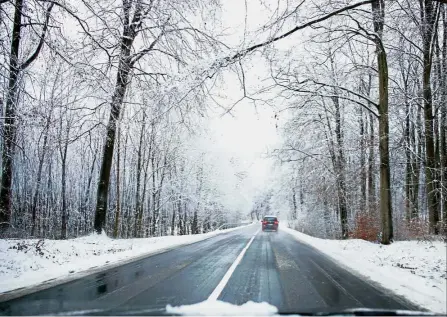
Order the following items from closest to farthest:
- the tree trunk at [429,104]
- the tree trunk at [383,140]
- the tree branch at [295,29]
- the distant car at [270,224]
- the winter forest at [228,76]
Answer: the tree branch at [295,29] → the winter forest at [228,76] → the tree trunk at [383,140] → the tree trunk at [429,104] → the distant car at [270,224]

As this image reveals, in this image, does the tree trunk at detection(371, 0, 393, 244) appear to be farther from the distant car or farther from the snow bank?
the distant car

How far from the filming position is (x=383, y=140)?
40.9 ft

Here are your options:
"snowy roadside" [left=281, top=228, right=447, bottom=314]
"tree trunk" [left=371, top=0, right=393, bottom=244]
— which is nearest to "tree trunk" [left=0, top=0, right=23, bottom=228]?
"snowy roadside" [left=281, top=228, right=447, bottom=314]

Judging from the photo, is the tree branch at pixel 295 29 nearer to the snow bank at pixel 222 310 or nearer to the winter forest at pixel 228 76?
the winter forest at pixel 228 76

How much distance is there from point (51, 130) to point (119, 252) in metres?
5.64

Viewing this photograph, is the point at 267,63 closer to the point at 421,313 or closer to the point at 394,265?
the point at 394,265

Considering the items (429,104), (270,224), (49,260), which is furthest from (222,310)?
(270,224)

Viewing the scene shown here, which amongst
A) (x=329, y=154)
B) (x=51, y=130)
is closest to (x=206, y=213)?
(x=329, y=154)

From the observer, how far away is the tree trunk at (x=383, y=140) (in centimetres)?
1168

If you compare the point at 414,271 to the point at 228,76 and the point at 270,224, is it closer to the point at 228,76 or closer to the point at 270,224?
the point at 228,76

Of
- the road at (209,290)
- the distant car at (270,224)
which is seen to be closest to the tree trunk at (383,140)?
the road at (209,290)

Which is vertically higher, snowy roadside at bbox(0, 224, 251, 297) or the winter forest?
the winter forest

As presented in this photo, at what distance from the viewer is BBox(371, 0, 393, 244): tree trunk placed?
11680 millimetres

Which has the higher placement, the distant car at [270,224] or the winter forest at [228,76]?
the winter forest at [228,76]
